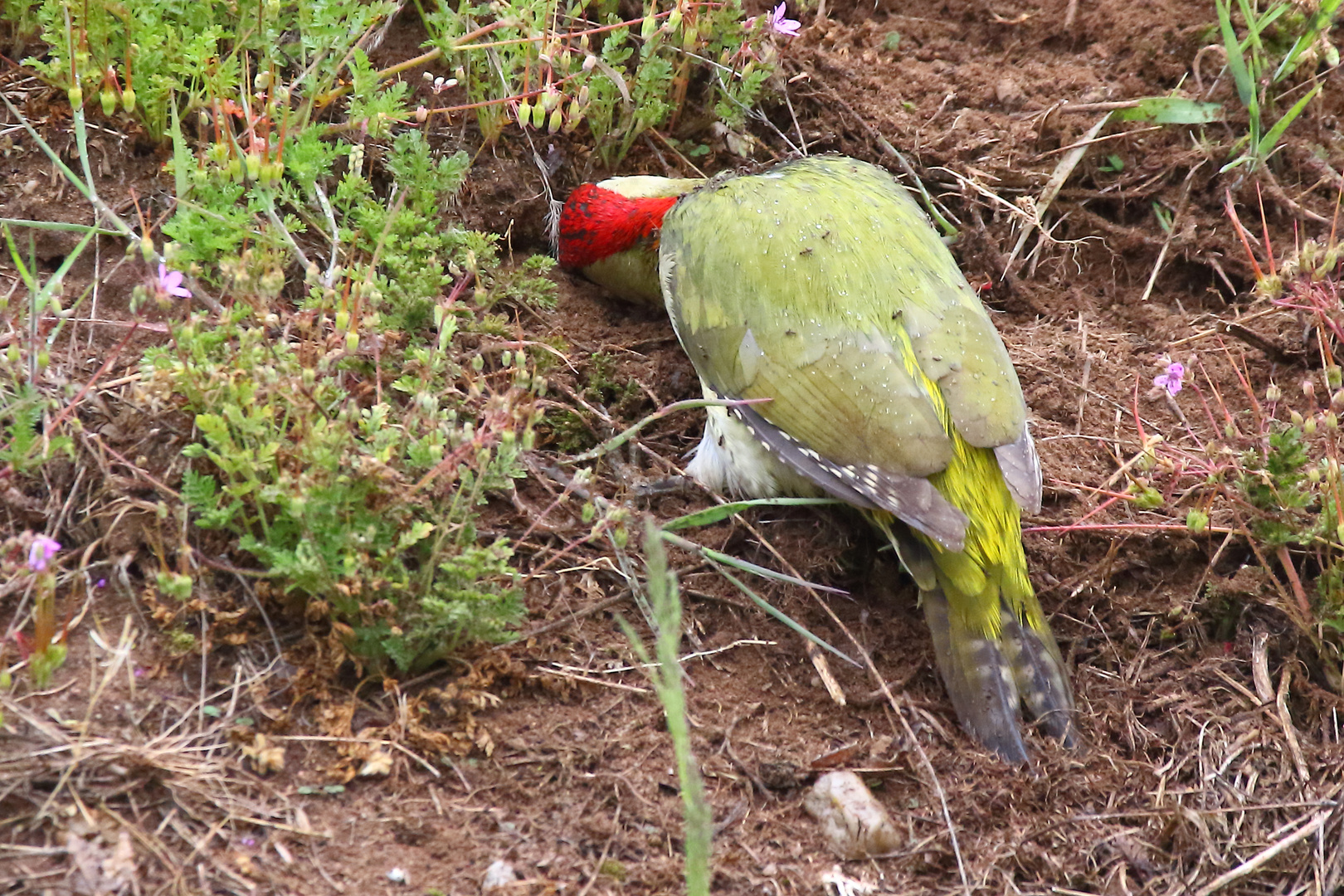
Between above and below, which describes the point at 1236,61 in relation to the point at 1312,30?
below

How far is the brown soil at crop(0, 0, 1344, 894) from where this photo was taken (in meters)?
2.61

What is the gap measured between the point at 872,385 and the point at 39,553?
2.11 metres

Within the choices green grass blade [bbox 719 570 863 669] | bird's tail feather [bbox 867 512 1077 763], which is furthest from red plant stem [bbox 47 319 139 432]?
bird's tail feather [bbox 867 512 1077 763]

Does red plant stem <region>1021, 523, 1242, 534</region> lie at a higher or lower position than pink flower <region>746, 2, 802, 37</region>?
lower

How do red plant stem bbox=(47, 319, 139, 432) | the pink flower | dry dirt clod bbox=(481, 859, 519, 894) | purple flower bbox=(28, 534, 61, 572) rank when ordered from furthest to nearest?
the pink flower, red plant stem bbox=(47, 319, 139, 432), dry dirt clod bbox=(481, 859, 519, 894), purple flower bbox=(28, 534, 61, 572)

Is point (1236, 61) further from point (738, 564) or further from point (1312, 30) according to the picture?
Result: point (738, 564)

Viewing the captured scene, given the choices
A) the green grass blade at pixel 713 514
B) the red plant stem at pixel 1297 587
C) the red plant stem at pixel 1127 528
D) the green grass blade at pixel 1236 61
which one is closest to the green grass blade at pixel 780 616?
the green grass blade at pixel 713 514

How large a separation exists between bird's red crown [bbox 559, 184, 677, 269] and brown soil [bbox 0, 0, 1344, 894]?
0.53ft

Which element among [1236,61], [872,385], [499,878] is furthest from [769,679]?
[1236,61]

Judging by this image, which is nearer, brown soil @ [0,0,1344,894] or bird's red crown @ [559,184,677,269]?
brown soil @ [0,0,1344,894]

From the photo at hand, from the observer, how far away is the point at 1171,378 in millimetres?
3871

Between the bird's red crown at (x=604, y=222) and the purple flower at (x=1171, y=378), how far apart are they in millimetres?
1662

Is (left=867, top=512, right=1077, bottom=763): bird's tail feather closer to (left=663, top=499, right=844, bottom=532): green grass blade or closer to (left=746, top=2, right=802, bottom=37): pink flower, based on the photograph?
(left=663, top=499, right=844, bottom=532): green grass blade

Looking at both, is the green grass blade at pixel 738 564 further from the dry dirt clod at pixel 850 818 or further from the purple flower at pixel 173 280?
the purple flower at pixel 173 280
